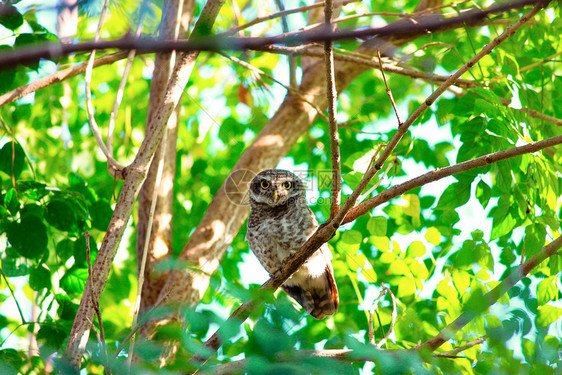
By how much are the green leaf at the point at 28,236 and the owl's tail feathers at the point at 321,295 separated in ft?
5.65

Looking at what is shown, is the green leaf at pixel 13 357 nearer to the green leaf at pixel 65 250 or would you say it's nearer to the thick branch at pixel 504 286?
the green leaf at pixel 65 250

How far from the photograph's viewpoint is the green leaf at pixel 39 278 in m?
2.74

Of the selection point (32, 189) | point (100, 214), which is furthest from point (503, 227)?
point (32, 189)

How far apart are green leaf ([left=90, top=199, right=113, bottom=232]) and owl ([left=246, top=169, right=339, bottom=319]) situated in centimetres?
100

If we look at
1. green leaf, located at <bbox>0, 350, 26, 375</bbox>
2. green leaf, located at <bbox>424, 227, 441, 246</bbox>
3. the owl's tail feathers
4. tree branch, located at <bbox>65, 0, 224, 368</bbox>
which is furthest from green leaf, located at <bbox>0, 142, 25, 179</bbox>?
green leaf, located at <bbox>424, 227, 441, 246</bbox>

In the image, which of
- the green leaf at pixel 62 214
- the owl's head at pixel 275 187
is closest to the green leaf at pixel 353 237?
the owl's head at pixel 275 187

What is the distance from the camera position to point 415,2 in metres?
4.77

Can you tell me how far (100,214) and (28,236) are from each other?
461 mm

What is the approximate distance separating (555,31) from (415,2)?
2.00 metres

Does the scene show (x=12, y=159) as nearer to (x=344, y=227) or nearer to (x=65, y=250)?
(x=65, y=250)

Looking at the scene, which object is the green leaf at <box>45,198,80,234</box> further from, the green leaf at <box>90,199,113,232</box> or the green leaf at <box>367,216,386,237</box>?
the green leaf at <box>367,216,386,237</box>

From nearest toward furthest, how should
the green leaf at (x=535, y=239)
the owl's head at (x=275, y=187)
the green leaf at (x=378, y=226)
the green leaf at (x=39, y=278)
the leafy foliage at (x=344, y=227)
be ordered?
the leafy foliage at (x=344, y=227) < the green leaf at (x=535, y=239) < the green leaf at (x=39, y=278) < the green leaf at (x=378, y=226) < the owl's head at (x=275, y=187)

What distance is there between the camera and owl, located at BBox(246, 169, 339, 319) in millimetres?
3305

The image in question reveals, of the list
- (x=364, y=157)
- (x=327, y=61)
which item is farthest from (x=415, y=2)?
(x=327, y=61)
